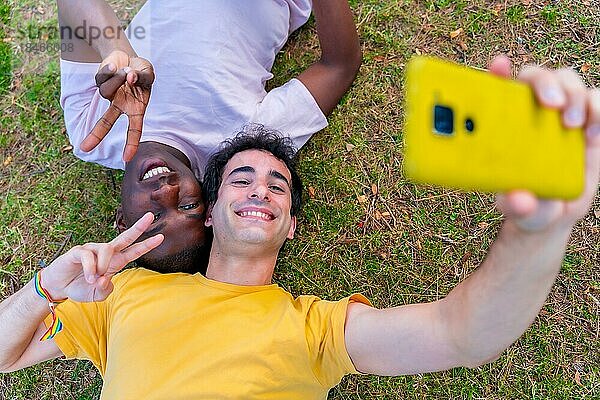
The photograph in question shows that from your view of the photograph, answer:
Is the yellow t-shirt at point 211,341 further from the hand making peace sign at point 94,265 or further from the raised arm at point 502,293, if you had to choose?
the hand making peace sign at point 94,265

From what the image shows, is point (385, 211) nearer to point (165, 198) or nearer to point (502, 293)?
point (165, 198)

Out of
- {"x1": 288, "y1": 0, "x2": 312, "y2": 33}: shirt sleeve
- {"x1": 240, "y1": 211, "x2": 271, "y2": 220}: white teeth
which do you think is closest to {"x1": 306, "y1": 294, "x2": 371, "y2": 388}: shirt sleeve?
{"x1": 240, "y1": 211, "x2": 271, "y2": 220}: white teeth

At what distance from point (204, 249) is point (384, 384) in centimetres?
124

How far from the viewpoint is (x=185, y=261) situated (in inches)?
109

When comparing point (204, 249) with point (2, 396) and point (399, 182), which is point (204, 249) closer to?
point (399, 182)

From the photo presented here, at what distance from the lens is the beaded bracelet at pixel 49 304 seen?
227cm

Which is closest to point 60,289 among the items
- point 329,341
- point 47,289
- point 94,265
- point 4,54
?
point 47,289

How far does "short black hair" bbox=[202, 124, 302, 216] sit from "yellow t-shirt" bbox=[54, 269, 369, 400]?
504mm

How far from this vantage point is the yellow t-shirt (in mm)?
2291

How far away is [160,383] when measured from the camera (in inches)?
91.5

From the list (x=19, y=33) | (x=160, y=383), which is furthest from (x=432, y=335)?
(x=19, y=33)

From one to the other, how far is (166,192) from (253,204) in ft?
1.40

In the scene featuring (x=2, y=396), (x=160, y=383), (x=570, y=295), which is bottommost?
(x=2, y=396)

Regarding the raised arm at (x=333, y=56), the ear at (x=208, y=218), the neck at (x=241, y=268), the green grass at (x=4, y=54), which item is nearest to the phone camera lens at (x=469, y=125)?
the neck at (x=241, y=268)
